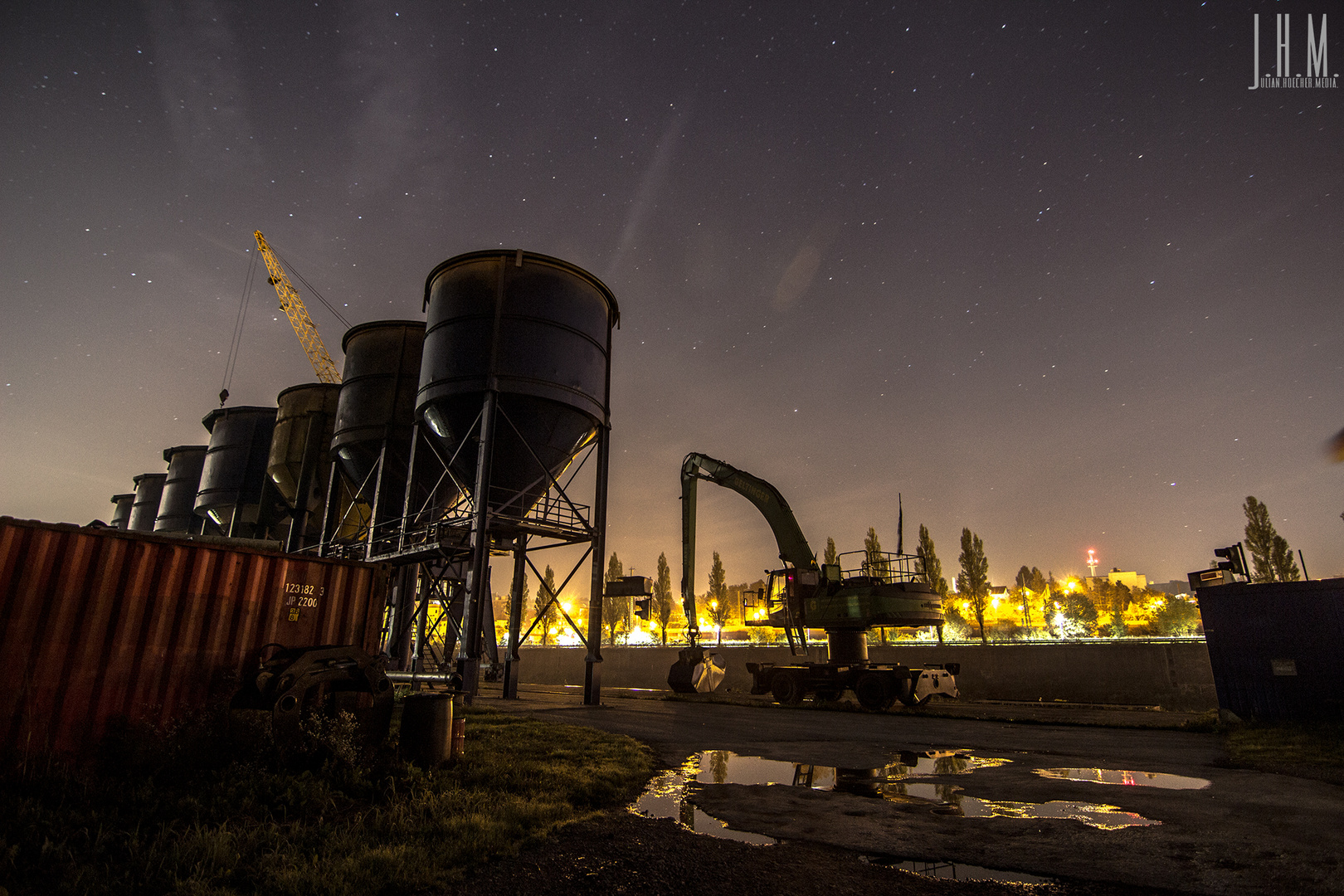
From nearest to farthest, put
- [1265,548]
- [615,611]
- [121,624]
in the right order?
[121,624] → [1265,548] → [615,611]

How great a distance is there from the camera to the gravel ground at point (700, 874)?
426 cm

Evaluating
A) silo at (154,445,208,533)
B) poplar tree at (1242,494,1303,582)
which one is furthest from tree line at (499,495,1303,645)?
silo at (154,445,208,533)

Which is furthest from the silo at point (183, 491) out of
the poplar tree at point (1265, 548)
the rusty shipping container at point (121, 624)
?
the poplar tree at point (1265, 548)

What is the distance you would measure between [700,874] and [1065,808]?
424cm

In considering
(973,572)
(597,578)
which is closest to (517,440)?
(597,578)

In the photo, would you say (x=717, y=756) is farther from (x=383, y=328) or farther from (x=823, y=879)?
(x=383, y=328)

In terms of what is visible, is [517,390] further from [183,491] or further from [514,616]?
[183,491]

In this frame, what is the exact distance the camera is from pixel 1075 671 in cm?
2202

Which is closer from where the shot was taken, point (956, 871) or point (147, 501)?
point (956, 871)

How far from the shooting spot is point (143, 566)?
23.3ft

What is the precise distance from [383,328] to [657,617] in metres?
61.8

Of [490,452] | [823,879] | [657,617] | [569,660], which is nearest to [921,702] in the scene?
[490,452]

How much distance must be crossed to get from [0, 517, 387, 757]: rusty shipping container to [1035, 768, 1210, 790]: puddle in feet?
33.2

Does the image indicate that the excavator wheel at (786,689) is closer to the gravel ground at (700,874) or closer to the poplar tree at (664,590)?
the gravel ground at (700,874)
